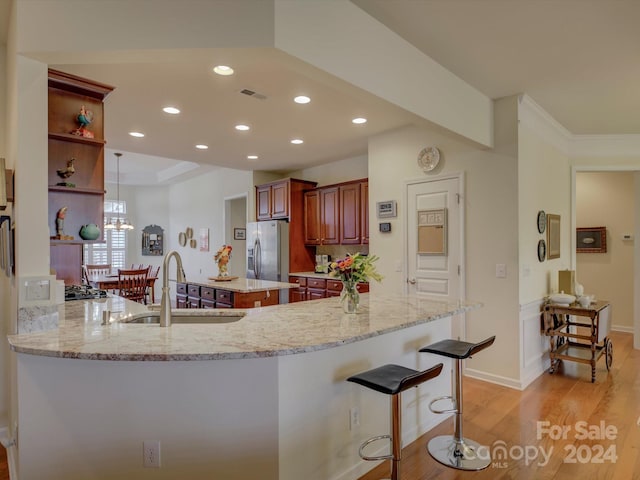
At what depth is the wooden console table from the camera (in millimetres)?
3801

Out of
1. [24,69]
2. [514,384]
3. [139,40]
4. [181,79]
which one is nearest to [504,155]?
[514,384]

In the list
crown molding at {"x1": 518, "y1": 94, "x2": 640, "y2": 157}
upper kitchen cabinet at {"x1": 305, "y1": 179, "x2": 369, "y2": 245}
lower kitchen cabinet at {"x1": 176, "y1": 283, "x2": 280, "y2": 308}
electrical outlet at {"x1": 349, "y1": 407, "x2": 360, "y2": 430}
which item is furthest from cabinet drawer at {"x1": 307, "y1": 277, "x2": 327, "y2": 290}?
crown molding at {"x1": 518, "y1": 94, "x2": 640, "y2": 157}

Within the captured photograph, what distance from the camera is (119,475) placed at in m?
1.76

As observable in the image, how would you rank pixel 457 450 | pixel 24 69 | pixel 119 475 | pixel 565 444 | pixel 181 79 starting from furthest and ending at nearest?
pixel 181 79 → pixel 565 444 → pixel 457 450 → pixel 24 69 → pixel 119 475

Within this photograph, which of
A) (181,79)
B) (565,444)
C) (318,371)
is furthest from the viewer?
(181,79)

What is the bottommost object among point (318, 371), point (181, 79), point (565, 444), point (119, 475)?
point (565, 444)

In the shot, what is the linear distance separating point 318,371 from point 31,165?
5.95 ft

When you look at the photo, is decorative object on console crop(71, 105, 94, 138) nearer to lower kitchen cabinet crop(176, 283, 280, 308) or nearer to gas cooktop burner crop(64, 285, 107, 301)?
gas cooktop burner crop(64, 285, 107, 301)

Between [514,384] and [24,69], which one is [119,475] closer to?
[24,69]

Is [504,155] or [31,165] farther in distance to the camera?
[504,155]

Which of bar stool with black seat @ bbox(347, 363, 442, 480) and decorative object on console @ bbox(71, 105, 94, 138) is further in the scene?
decorative object on console @ bbox(71, 105, 94, 138)

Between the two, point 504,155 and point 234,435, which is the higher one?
point 504,155

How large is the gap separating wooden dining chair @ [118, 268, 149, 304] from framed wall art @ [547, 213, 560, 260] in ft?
19.3

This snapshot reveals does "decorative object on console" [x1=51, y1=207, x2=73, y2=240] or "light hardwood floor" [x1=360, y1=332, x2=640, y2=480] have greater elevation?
"decorative object on console" [x1=51, y1=207, x2=73, y2=240]
